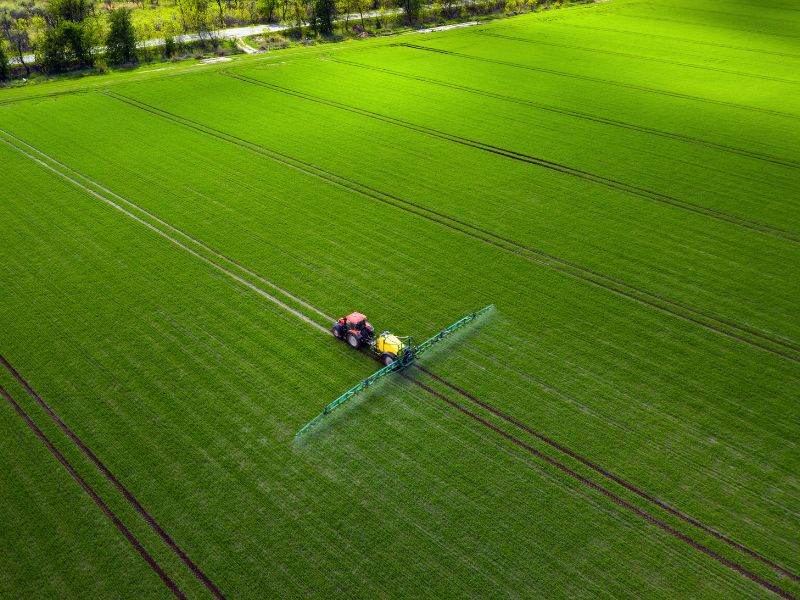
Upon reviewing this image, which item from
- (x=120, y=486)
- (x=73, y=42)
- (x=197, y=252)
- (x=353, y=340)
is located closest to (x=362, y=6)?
(x=73, y=42)

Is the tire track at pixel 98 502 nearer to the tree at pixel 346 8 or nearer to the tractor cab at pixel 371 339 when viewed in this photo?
the tractor cab at pixel 371 339

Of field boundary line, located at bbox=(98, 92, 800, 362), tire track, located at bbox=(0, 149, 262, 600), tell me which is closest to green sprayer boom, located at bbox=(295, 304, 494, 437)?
tire track, located at bbox=(0, 149, 262, 600)

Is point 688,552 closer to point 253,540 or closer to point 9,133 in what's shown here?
point 253,540

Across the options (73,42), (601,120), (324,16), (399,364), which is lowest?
(399,364)

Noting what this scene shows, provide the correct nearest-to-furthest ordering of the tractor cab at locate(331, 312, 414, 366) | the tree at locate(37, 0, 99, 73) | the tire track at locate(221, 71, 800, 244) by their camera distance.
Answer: the tractor cab at locate(331, 312, 414, 366) → the tire track at locate(221, 71, 800, 244) → the tree at locate(37, 0, 99, 73)

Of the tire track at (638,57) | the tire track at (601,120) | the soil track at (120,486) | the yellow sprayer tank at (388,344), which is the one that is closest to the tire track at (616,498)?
the yellow sprayer tank at (388,344)

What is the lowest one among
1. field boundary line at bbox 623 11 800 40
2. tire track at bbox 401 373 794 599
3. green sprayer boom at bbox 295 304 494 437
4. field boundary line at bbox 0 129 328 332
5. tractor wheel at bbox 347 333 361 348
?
tire track at bbox 401 373 794 599

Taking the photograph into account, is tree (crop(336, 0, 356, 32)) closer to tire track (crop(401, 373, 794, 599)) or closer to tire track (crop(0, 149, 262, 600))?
tire track (crop(0, 149, 262, 600))

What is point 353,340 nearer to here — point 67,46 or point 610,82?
point 610,82
